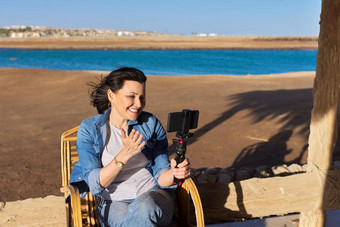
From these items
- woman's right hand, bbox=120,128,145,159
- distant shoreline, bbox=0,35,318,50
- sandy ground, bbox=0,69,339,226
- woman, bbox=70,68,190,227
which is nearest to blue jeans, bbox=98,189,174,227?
woman, bbox=70,68,190,227

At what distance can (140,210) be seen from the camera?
2.71 metres

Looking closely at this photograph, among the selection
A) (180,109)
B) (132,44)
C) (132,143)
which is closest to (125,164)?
(132,143)

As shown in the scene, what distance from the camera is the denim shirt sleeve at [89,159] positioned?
2.79m

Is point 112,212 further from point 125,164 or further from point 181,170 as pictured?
point 181,170

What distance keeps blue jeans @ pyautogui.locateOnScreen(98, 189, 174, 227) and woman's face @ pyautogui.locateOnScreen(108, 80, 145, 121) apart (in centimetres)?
54

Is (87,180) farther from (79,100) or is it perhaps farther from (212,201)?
(79,100)

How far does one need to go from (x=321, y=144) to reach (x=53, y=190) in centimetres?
368

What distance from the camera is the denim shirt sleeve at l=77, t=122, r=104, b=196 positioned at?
279cm

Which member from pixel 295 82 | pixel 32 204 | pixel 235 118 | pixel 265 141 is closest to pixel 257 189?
pixel 32 204

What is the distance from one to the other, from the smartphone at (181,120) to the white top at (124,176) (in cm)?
66

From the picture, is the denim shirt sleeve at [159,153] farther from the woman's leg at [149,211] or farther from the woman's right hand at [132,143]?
the woman's right hand at [132,143]

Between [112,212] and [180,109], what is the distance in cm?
869

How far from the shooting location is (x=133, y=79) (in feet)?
9.50

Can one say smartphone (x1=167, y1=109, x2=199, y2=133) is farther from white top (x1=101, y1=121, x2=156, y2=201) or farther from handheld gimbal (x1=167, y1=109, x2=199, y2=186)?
A: white top (x1=101, y1=121, x2=156, y2=201)
